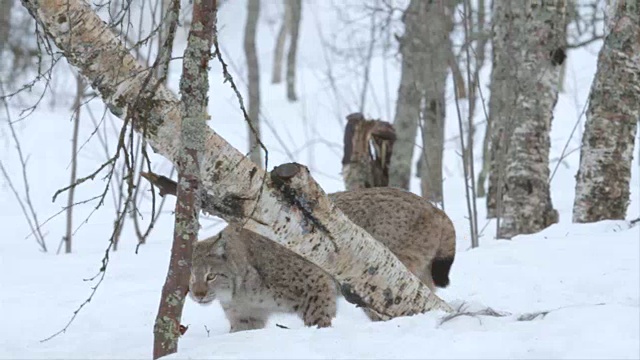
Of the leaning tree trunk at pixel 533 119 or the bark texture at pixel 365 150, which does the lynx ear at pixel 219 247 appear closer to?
the bark texture at pixel 365 150

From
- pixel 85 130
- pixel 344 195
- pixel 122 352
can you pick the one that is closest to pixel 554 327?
pixel 122 352

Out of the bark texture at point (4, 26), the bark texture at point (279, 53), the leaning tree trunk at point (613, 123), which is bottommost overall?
the leaning tree trunk at point (613, 123)

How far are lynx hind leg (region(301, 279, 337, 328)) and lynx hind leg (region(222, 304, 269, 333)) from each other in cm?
37

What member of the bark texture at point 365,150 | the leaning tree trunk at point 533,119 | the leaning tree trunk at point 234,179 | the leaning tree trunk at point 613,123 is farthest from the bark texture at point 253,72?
the leaning tree trunk at point 234,179

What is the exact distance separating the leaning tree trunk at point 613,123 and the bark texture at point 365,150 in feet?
7.15

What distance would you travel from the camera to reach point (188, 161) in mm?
3883

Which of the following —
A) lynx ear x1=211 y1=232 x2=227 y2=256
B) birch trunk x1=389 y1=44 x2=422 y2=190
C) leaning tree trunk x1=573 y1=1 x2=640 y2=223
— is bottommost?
lynx ear x1=211 y1=232 x2=227 y2=256

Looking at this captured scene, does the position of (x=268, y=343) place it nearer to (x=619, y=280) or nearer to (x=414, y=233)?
(x=414, y=233)

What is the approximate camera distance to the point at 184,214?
3930mm

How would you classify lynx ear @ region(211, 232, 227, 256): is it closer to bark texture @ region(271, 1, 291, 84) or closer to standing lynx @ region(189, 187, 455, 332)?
standing lynx @ region(189, 187, 455, 332)

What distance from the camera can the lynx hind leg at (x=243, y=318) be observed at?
5984 millimetres

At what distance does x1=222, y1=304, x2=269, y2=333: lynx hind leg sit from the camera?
598cm

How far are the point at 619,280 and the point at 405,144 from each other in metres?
6.20

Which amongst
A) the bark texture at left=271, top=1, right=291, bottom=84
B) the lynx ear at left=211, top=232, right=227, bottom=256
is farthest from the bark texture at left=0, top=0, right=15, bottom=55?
the bark texture at left=271, top=1, right=291, bottom=84
